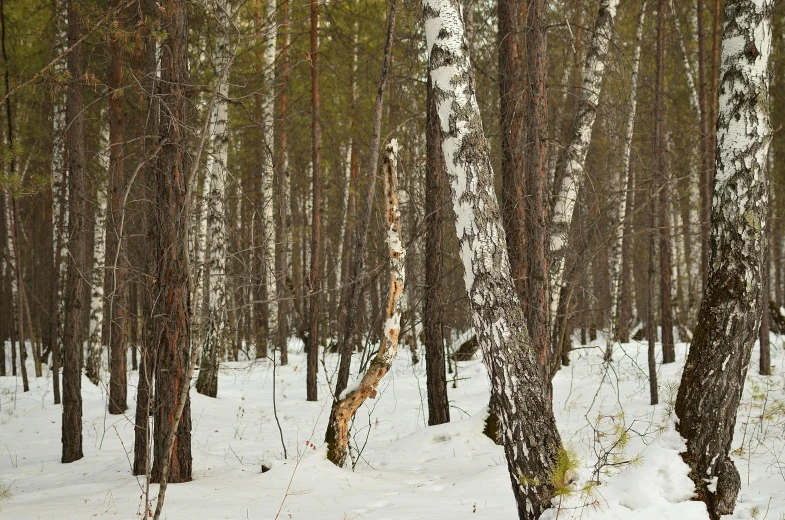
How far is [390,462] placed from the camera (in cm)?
708

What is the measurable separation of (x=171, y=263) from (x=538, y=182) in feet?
11.2

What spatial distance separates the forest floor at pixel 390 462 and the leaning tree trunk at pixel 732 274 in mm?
178

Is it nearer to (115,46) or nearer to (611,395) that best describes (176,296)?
(115,46)

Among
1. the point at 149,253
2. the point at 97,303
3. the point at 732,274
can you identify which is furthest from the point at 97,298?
the point at 732,274

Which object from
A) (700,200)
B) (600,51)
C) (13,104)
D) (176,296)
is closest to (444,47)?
(176,296)

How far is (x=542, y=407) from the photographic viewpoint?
3863 mm

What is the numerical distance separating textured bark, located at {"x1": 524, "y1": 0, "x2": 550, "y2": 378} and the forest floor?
1.07 m

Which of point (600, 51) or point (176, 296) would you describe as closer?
point (176, 296)

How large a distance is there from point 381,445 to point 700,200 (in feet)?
29.0

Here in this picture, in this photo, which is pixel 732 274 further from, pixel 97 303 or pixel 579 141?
pixel 97 303

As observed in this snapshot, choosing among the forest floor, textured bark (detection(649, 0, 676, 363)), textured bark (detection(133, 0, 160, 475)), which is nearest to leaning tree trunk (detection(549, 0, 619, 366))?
textured bark (detection(649, 0, 676, 363))

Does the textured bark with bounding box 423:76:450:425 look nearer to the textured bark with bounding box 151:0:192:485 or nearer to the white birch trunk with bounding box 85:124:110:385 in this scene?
the textured bark with bounding box 151:0:192:485

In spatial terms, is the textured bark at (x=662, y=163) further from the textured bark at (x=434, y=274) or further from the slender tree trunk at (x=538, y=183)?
the textured bark at (x=434, y=274)

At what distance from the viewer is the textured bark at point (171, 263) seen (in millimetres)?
5551
